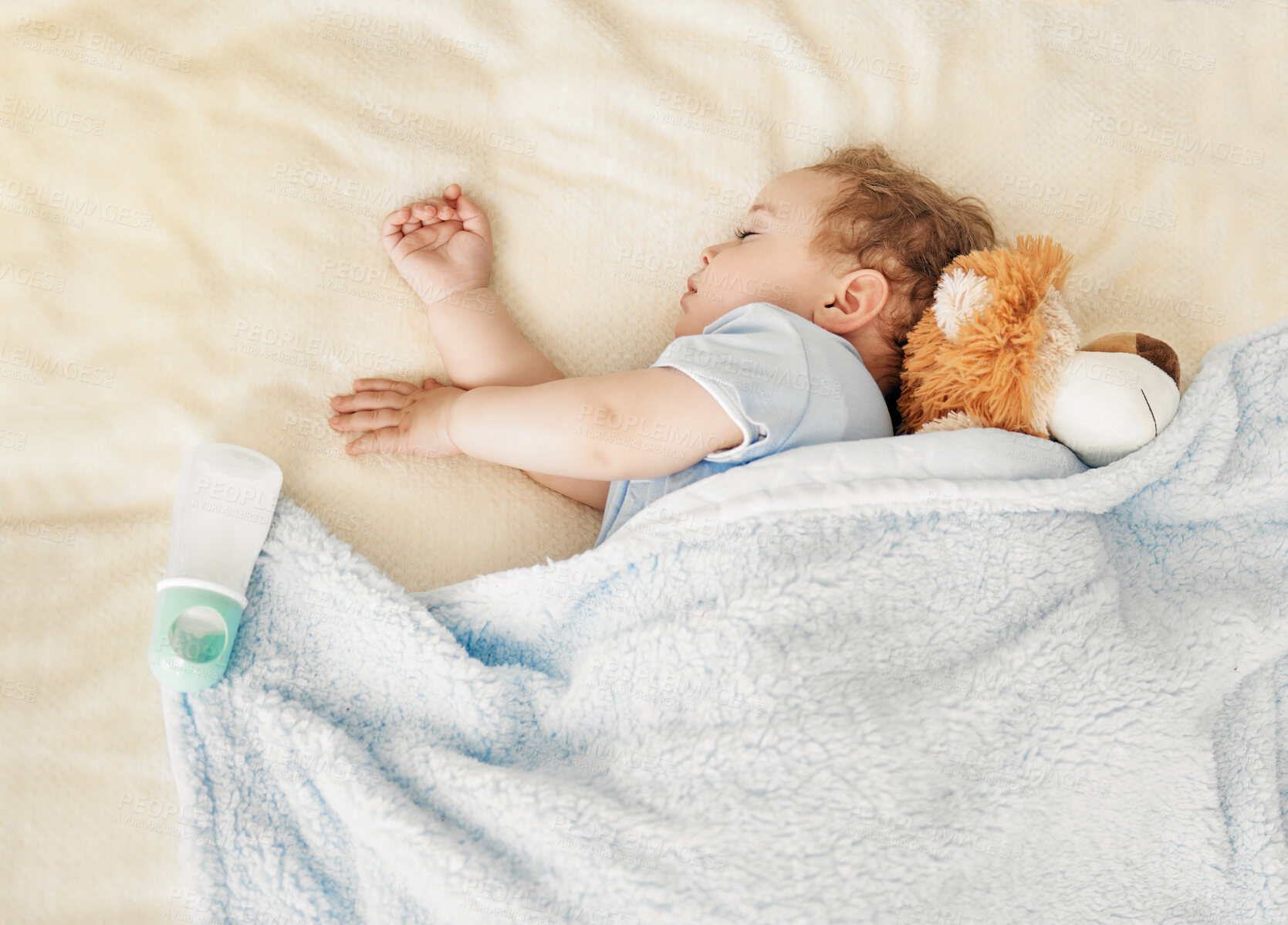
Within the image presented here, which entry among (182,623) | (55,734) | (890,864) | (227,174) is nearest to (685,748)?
(890,864)

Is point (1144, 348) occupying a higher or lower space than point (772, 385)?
higher

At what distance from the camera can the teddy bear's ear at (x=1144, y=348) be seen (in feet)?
3.56

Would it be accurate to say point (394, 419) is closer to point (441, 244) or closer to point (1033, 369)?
point (441, 244)

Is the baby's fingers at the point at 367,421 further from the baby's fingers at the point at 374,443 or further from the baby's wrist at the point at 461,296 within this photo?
the baby's wrist at the point at 461,296

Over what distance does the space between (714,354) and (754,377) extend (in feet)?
0.17

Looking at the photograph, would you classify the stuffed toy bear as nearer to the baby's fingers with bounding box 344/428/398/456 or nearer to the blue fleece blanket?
the blue fleece blanket

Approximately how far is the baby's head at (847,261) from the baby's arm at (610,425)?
8.2 inches

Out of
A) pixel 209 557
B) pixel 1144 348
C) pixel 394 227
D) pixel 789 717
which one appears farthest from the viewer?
pixel 394 227

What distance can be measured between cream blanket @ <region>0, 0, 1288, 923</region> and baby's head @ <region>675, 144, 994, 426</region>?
116 mm

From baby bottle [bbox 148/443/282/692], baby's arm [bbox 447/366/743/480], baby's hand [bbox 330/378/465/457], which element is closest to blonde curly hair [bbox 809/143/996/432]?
baby's arm [bbox 447/366/743/480]

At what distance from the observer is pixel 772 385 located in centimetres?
101

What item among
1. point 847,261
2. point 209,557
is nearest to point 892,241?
point 847,261

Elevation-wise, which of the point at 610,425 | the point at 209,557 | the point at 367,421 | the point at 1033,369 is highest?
the point at 1033,369

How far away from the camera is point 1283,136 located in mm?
1418
